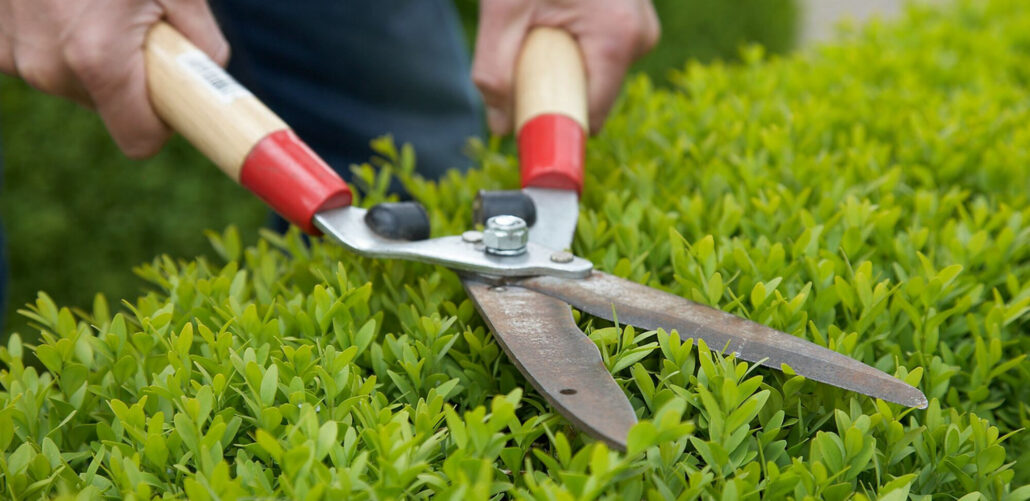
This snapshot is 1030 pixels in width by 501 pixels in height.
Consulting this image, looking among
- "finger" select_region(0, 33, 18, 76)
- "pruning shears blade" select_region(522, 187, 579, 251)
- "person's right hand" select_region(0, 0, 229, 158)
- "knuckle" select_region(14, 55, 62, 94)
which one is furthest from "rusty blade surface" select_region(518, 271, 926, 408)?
"finger" select_region(0, 33, 18, 76)

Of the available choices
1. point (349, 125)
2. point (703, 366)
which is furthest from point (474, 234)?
point (349, 125)

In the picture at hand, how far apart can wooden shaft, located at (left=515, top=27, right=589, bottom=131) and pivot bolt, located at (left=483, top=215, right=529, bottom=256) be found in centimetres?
49

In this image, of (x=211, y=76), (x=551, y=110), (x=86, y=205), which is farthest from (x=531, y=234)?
(x=86, y=205)

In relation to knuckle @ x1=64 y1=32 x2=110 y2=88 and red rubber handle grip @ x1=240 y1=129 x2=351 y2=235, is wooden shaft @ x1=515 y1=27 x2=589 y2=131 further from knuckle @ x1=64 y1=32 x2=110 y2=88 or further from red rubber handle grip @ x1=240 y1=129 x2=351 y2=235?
knuckle @ x1=64 y1=32 x2=110 y2=88

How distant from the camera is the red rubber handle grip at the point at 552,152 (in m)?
2.02

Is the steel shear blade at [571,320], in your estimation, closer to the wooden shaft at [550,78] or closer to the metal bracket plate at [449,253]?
the metal bracket plate at [449,253]

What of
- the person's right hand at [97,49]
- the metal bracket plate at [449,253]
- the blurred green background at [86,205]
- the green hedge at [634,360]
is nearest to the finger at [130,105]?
the person's right hand at [97,49]

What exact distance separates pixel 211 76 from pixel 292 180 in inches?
12.1

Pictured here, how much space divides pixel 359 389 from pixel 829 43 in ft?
9.24

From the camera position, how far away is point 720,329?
144 cm

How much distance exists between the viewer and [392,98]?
11.3 feet

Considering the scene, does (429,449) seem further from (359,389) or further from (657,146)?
(657,146)

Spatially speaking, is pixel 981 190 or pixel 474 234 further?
pixel 981 190

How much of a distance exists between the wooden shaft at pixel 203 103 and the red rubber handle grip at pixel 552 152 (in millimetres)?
528
